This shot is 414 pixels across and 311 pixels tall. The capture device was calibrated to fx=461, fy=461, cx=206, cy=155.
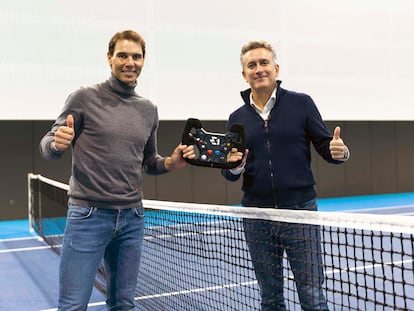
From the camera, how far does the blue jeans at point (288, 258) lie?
2.28 metres

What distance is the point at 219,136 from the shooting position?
2201mm

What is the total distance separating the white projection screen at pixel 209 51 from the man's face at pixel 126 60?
6.22 m

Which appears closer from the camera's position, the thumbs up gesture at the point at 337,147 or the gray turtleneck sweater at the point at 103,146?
the gray turtleneck sweater at the point at 103,146

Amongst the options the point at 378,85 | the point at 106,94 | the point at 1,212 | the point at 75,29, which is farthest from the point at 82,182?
the point at 378,85

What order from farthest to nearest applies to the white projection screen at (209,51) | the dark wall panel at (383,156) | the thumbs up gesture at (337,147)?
the dark wall panel at (383,156), the white projection screen at (209,51), the thumbs up gesture at (337,147)

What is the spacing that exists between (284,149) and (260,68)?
16.7 inches

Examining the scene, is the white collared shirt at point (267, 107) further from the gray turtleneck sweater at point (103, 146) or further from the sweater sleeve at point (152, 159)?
the gray turtleneck sweater at point (103, 146)

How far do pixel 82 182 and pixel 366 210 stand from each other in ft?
26.8

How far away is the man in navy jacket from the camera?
7.54ft

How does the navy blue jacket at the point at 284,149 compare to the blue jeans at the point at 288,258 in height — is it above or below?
above

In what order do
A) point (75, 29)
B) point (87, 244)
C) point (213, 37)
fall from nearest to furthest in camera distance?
point (87, 244), point (75, 29), point (213, 37)

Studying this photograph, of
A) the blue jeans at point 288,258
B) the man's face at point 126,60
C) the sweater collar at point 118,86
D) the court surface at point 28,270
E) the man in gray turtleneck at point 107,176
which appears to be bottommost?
the court surface at point 28,270

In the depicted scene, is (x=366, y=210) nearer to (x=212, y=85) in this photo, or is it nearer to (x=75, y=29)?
(x=212, y=85)

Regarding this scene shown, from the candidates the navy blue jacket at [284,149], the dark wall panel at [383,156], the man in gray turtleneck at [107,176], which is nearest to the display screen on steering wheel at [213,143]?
the man in gray turtleneck at [107,176]
